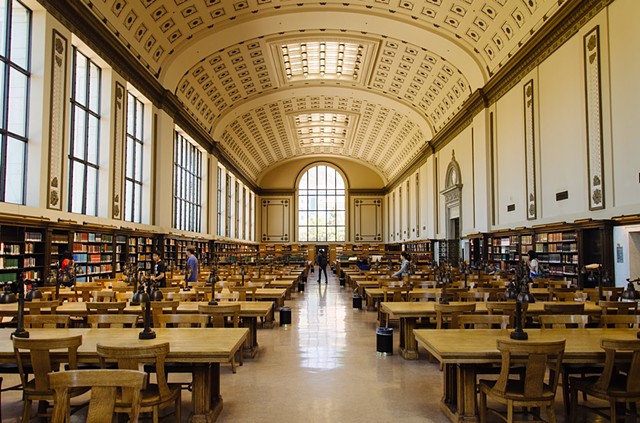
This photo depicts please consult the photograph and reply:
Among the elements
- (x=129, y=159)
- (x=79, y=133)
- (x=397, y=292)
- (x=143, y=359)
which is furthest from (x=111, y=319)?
(x=129, y=159)

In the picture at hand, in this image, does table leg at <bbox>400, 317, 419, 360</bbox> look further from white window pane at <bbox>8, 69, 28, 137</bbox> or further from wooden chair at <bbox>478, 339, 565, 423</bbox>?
white window pane at <bbox>8, 69, 28, 137</bbox>

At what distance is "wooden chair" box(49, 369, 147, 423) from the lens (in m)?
2.97

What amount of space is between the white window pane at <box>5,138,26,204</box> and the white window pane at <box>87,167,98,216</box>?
348 centimetres

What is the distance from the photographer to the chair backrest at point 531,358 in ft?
12.9

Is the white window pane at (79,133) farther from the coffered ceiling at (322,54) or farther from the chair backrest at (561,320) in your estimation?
the chair backrest at (561,320)

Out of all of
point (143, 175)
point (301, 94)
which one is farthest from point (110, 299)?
point (301, 94)

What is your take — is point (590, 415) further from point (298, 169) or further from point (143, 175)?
point (298, 169)

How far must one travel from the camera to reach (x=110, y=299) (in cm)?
835

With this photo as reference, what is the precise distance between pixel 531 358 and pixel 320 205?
45136mm

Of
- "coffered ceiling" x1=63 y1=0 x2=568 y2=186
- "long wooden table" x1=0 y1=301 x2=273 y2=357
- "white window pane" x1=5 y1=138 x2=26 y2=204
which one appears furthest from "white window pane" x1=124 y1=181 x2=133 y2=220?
"long wooden table" x1=0 y1=301 x2=273 y2=357

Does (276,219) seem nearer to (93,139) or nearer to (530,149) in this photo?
(93,139)

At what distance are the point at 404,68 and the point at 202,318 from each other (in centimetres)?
2120

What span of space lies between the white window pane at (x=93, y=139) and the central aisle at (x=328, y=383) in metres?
9.31

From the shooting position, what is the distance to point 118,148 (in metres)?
17.1
